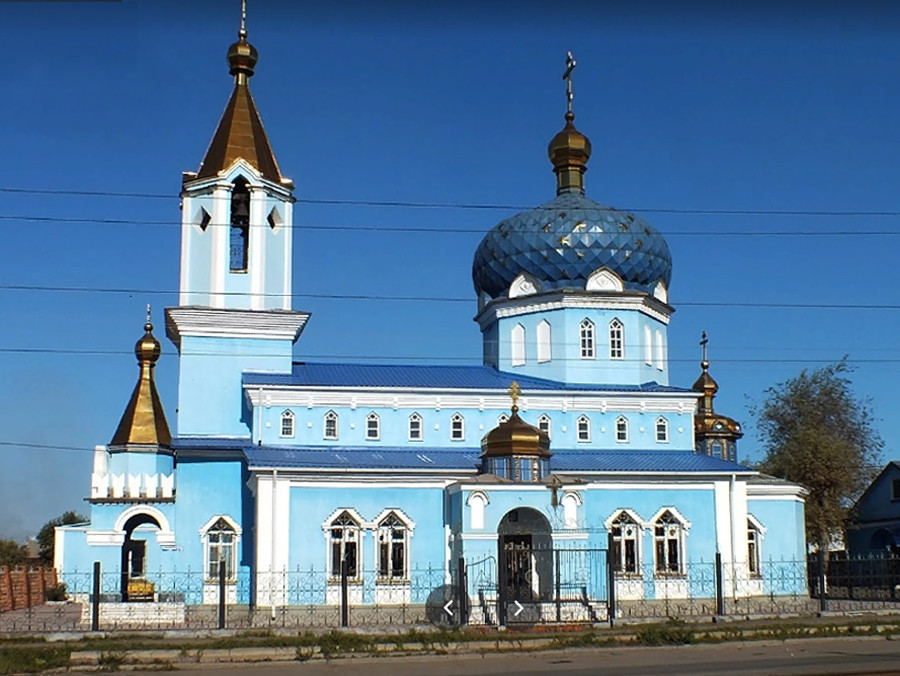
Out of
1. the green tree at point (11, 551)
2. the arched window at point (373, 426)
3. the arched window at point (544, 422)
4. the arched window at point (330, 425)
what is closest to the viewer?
the arched window at point (330, 425)

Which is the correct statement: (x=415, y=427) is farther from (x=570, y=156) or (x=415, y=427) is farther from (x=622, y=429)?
(x=570, y=156)

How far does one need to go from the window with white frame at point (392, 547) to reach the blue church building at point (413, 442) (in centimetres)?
5

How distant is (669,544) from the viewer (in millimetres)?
25125

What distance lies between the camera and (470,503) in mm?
22297

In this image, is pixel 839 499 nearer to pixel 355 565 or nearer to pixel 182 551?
pixel 355 565

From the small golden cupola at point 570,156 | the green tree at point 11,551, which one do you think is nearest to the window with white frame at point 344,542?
the small golden cupola at point 570,156

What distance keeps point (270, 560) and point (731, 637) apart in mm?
10020

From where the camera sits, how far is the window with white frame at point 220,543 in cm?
2416

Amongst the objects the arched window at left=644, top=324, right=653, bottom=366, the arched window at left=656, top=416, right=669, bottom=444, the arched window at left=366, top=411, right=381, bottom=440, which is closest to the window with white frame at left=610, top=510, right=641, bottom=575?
the arched window at left=656, top=416, right=669, bottom=444

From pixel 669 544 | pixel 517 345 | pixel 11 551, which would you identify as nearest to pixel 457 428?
pixel 517 345

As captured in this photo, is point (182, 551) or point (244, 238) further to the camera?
point (244, 238)

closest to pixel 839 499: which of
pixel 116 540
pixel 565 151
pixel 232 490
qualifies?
pixel 565 151

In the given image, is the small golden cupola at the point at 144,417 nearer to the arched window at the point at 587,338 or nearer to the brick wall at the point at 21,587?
the brick wall at the point at 21,587

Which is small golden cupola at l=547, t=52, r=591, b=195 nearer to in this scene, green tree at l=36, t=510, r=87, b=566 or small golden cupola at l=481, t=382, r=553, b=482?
small golden cupola at l=481, t=382, r=553, b=482
